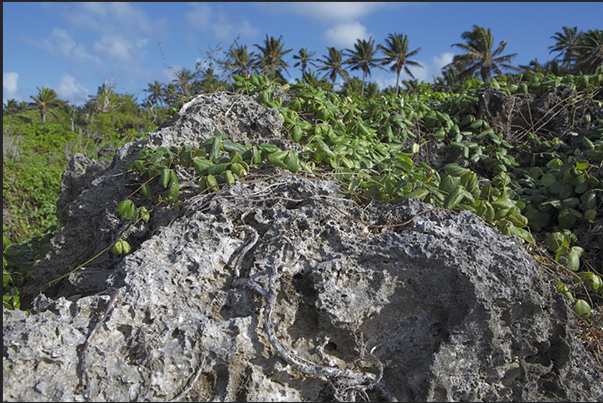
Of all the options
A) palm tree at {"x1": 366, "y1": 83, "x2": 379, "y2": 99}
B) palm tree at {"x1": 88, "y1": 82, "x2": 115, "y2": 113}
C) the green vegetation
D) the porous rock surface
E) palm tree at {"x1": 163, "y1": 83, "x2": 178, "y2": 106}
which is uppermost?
palm tree at {"x1": 366, "y1": 83, "x2": 379, "y2": 99}

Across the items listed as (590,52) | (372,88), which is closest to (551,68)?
(590,52)

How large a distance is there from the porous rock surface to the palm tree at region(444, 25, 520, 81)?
3247cm

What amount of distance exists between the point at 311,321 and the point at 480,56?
33.7m

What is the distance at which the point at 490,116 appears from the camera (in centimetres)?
443

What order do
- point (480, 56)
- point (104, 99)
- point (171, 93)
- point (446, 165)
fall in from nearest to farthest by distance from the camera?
point (446, 165) → point (171, 93) → point (104, 99) → point (480, 56)

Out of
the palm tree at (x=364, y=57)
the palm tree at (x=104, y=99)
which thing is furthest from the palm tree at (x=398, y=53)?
the palm tree at (x=104, y=99)

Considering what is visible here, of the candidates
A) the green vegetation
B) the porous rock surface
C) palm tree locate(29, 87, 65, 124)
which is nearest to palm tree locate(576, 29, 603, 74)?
the green vegetation

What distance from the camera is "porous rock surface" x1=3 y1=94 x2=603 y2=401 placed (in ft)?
5.10

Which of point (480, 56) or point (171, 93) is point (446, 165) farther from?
point (480, 56)

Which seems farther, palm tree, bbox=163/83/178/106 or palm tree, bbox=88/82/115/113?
palm tree, bbox=88/82/115/113

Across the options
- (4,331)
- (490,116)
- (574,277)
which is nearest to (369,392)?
(4,331)

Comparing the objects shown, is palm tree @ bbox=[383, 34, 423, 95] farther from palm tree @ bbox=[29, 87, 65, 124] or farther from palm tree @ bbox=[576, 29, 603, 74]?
palm tree @ bbox=[29, 87, 65, 124]

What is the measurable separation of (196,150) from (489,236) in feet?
6.21

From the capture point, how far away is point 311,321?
6.05 feet
